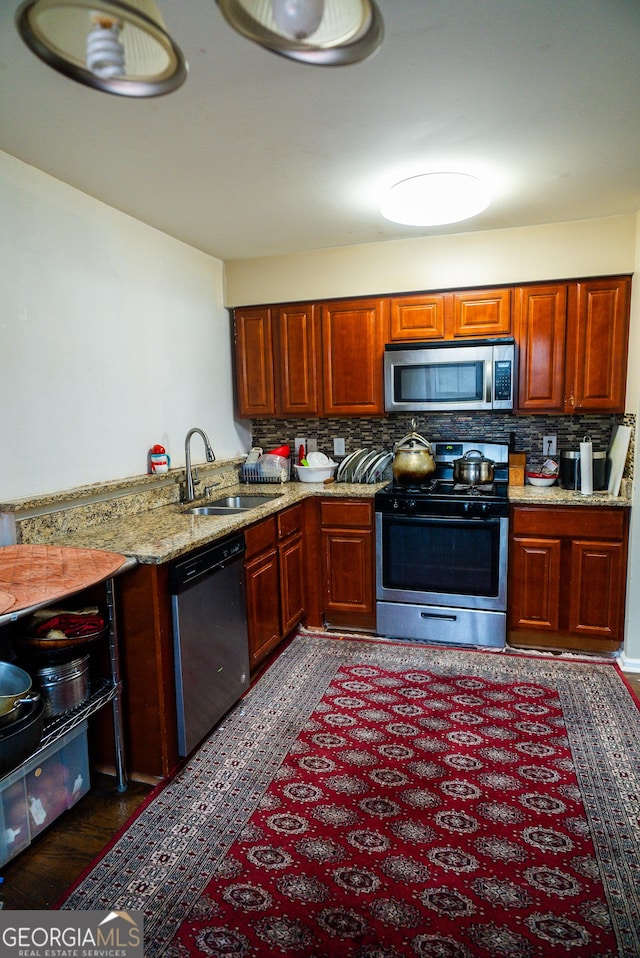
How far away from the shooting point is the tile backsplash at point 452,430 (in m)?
3.47

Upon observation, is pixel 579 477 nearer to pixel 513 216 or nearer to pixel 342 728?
pixel 513 216

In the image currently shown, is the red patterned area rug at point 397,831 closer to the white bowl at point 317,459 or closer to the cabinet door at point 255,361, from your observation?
Answer: the white bowl at point 317,459

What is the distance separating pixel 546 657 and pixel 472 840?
1.53 m

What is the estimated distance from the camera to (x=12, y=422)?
217 centimetres

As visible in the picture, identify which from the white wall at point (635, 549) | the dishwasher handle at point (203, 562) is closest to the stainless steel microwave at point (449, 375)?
the white wall at point (635, 549)

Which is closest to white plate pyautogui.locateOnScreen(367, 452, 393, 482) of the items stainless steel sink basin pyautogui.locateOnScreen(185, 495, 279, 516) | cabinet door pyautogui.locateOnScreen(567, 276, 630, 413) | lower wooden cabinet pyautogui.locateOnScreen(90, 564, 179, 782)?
stainless steel sink basin pyautogui.locateOnScreen(185, 495, 279, 516)

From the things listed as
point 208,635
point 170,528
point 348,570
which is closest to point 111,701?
point 208,635

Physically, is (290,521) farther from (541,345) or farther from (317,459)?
(541,345)

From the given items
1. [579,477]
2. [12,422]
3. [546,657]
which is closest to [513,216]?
[579,477]

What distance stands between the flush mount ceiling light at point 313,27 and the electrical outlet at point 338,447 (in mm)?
2952

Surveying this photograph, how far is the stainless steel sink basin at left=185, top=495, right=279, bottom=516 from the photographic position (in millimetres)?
3113

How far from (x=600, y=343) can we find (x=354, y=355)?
A: 1.42 metres

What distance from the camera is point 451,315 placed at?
3.37 m

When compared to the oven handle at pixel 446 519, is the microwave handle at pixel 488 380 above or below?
above
